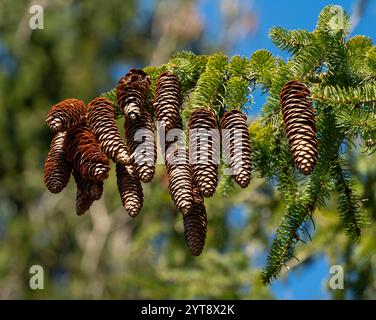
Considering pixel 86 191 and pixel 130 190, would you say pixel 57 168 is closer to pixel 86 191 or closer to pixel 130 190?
pixel 86 191

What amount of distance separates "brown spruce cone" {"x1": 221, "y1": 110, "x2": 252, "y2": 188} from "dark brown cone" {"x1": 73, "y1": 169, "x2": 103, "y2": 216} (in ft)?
1.11

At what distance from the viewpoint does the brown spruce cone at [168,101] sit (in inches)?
81.5

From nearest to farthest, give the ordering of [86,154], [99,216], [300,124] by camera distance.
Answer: [300,124]
[86,154]
[99,216]

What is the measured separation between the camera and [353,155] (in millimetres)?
3844

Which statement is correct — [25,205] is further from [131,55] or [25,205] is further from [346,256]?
[346,256]

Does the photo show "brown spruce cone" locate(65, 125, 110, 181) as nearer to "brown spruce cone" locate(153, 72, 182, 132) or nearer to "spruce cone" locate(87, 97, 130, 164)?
"spruce cone" locate(87, 97, 130, 164)

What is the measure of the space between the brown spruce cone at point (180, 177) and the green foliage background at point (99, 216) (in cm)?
178

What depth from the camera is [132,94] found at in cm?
210

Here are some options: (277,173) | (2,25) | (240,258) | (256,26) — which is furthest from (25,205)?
(277,173)

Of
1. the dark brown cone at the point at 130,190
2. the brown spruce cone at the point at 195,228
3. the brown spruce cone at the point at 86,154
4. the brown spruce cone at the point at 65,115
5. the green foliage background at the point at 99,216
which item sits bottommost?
the brown spruce cone at the point at 195,228

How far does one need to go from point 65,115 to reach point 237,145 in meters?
0.45

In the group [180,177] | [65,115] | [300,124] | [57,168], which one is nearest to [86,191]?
[57,168]

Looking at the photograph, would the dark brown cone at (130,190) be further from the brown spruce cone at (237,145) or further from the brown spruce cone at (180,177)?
the brown spruce cone at (237,145)

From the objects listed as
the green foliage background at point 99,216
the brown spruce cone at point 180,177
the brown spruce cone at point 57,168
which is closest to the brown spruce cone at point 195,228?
the brown spruce cone at point 180,177
